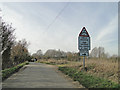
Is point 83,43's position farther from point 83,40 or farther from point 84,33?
point 84,33

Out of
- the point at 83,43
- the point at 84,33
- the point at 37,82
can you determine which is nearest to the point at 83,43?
the point at 83,43

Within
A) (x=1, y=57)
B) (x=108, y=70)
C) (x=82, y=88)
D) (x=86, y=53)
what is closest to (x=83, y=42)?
(x=86, y=53)

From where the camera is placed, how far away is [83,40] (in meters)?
11.9

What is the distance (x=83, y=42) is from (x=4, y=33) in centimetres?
629

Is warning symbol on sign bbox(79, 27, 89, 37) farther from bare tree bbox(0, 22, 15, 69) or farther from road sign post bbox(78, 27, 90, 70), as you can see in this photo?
bare tree bbox(0, 22, 15, 69)

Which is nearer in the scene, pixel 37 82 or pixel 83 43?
pixel 37 82

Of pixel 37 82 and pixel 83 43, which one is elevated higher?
pixel 83 43

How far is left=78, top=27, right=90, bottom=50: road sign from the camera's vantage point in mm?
11785

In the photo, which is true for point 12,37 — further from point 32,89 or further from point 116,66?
point 116,66

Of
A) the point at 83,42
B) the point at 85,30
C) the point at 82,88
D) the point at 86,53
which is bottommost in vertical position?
the point at 82,88

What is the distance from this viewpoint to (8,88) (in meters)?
6.38

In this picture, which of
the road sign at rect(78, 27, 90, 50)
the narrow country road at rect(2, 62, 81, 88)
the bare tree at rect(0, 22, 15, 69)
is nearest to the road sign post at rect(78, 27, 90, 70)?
the road sign at rect(78, 27, 90, 50)

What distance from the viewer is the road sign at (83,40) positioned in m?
11.8

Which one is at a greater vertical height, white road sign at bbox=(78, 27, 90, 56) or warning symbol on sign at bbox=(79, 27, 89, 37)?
warning symbol on sign at bbox=(79, 27, 89, 37)
